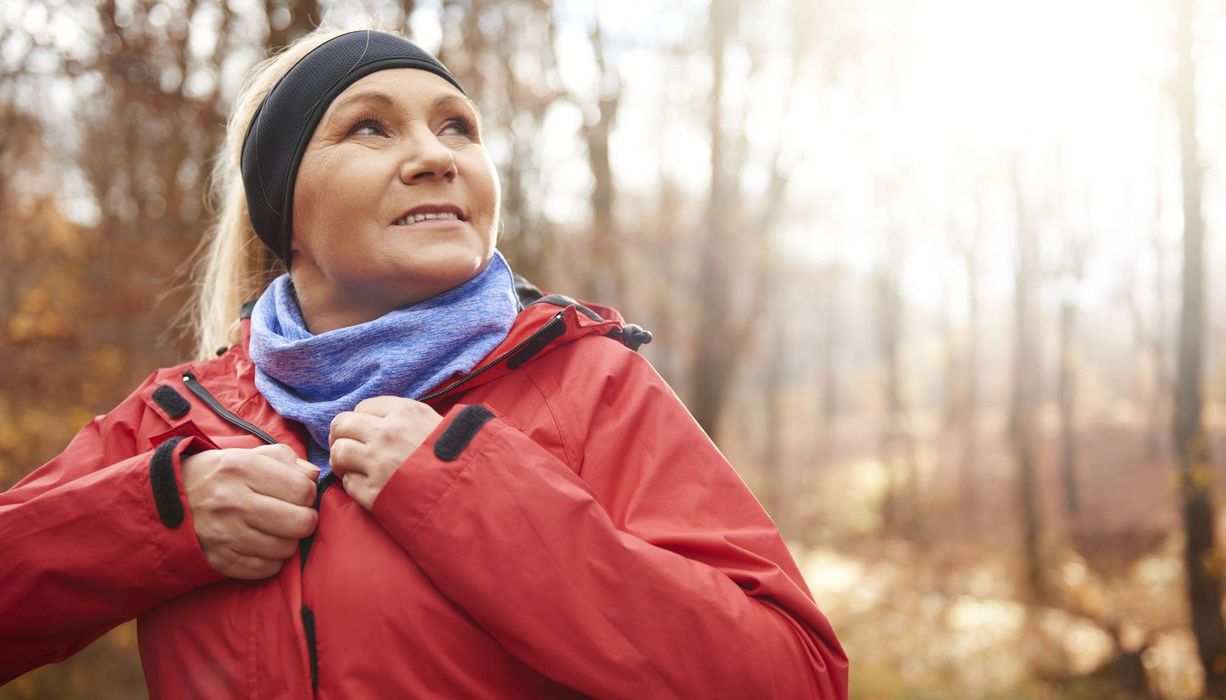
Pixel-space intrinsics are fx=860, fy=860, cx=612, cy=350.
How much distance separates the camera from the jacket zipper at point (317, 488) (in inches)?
59.6

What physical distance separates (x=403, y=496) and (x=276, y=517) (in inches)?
10.5

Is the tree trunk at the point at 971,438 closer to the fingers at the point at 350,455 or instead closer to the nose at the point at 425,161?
the nose at the point at 425,161

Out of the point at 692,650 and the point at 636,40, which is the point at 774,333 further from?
the point at 692,650

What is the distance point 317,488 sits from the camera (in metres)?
1.65

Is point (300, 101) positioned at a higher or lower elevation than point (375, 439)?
higher

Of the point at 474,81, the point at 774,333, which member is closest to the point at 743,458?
the point at 774,333

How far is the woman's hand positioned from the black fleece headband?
25.5 inches

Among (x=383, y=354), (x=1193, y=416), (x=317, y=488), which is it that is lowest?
(x=1193, y=416)

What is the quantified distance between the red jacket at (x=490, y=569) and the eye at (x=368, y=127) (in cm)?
53

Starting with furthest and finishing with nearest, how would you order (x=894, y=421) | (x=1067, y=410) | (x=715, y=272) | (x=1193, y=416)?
1. (x=894, y=421)
2. (x=1067, y=410)
3. (x=715, y=272)
4. (x=1193, y=416)

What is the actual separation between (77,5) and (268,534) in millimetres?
6067

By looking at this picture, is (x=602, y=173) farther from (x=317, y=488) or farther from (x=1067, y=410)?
(x=1067, y=410)

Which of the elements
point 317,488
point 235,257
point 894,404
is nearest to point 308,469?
point 317,488

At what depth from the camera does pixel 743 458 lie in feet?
108
